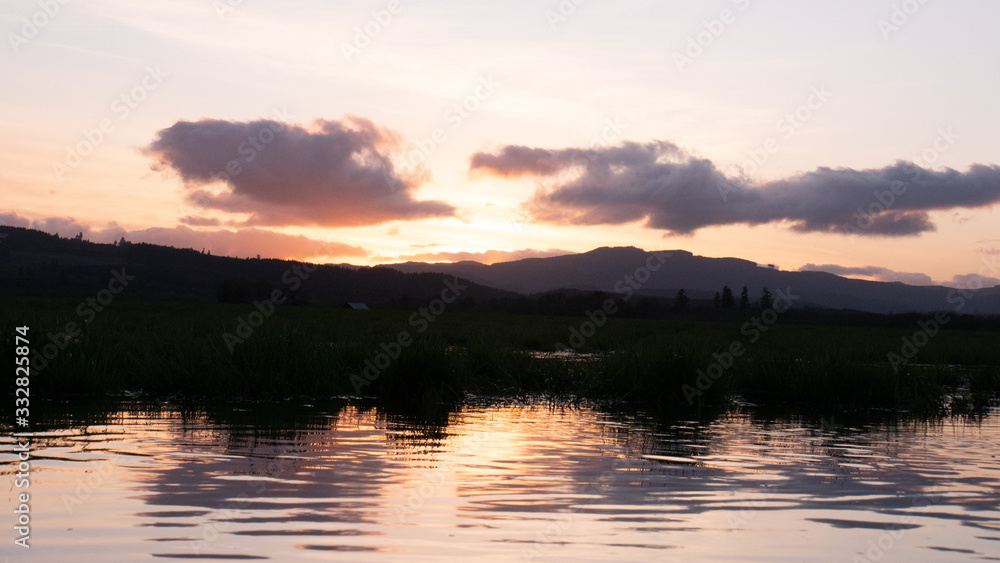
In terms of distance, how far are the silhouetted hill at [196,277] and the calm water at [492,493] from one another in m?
135

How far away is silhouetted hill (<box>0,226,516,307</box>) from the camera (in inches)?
6354

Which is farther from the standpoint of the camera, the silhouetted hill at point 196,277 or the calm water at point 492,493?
the silhouetted hill at point 196,277

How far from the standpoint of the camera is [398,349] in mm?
16406

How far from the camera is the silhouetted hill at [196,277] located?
161387 mm

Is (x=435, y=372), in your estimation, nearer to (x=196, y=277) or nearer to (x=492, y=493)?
(x=492, y=493)

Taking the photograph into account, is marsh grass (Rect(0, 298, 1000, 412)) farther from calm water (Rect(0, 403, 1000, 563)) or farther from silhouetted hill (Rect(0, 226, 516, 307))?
silhouetted hill (Rect(0, 226, 516, 307))

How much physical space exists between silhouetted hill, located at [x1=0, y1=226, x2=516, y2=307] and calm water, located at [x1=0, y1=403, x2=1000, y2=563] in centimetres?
13453

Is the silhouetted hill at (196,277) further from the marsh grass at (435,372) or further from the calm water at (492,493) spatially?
the calm water at (492,493)

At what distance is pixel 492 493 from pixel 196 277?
603ft

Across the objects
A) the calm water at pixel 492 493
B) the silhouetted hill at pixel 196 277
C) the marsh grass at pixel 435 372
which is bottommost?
the calm water at pixel 492 493

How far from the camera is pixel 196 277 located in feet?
588

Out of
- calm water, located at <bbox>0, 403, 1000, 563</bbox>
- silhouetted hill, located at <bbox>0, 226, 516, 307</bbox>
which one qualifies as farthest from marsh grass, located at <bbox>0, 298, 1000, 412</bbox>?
Answer: silhouetted hill, located at <bbox>0, 226, 516, 307</bbox>

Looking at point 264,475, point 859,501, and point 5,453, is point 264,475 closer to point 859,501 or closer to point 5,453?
point 5,453

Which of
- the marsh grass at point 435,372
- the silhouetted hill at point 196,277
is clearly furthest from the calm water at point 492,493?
the silhouetted hill at point 196,277
